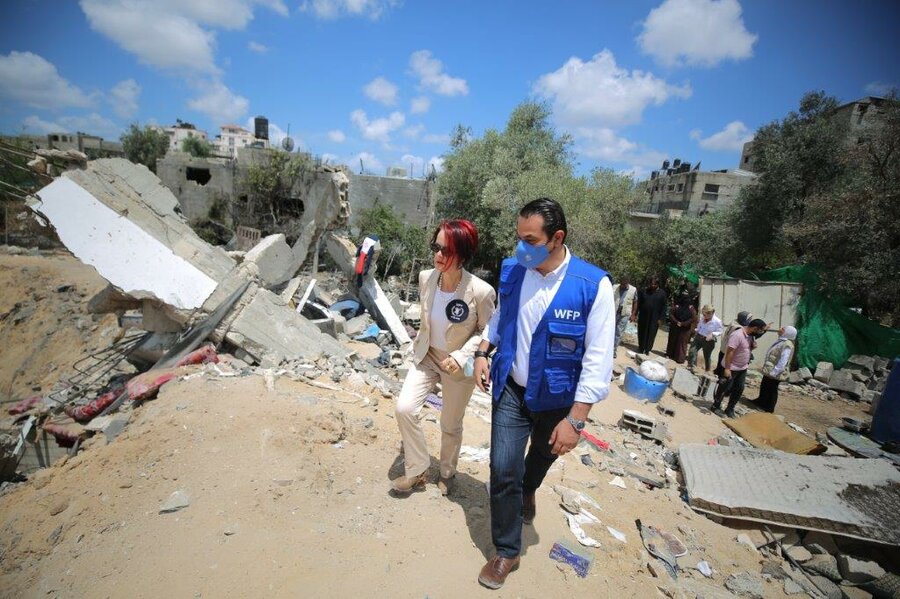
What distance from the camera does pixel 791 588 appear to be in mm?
2875

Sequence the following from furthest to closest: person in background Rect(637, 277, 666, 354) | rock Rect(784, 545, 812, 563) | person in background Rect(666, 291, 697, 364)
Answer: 1. person in background Rect(637, 277, 666, 354)
2. person in background Rect(666, 291, 697, 364)
3. rock Rect(784, 545, 812, 563)

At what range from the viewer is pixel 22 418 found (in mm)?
5309

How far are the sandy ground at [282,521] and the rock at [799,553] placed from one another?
0.33 m

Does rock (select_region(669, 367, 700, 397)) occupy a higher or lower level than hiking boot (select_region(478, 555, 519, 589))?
lower

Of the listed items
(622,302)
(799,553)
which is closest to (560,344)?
(799,553)

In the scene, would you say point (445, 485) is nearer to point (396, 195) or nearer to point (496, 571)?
point (496, 571)

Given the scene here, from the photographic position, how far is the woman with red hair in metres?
2.51

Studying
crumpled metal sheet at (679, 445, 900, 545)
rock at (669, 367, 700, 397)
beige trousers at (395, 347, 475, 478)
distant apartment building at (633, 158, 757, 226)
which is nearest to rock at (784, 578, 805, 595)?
crumpled metal sheet at (679, 445, 900, 545)

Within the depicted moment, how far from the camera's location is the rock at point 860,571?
301 cm

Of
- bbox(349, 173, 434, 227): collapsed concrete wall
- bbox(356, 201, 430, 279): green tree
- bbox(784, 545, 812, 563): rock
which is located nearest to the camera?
bbox(784, 545, 812, 563): rock

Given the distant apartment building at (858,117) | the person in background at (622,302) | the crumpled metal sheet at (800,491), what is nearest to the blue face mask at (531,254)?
the crumpled metal sheet at (800,491)

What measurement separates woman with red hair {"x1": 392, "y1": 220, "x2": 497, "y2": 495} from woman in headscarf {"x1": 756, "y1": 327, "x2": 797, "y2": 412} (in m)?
6.11

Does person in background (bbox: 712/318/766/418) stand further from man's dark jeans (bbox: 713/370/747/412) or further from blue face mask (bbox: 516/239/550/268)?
blue face mask (bbox: 516/239/550/268)

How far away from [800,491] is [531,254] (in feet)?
11.8
